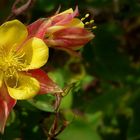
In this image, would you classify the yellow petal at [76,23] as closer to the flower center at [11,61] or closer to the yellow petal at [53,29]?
the yellow petal at [53,29]

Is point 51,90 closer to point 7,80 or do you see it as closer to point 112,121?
point 7,80

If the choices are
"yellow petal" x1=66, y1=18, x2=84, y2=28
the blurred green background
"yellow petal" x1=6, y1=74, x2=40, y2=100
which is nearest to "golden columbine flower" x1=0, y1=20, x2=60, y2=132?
"yellow petal" x1=6, y1=74, x2=40, y2=100

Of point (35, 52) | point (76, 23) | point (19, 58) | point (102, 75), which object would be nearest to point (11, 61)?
point (19, 58)

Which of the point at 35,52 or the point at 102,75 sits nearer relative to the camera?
the point at 35,52

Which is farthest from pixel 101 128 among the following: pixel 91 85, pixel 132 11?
pixel 132 11

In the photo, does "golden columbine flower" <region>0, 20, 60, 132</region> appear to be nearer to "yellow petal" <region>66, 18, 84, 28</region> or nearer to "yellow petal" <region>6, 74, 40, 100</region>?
"yellow petal" <region>6, 74, 40, 100</region>

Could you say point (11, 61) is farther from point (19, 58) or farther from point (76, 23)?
point (76, 23)

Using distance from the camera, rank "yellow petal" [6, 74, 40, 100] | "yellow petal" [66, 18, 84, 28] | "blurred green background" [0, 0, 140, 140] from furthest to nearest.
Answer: "blurred green background" [0, 0, 140, 140] → "yellow petal" [66, 18, 84, 28] → "yellow petal" [6, 74, 40, 100]

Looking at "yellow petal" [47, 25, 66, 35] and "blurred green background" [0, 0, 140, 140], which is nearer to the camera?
"yellow petal" [47, 25, 66, 35]
